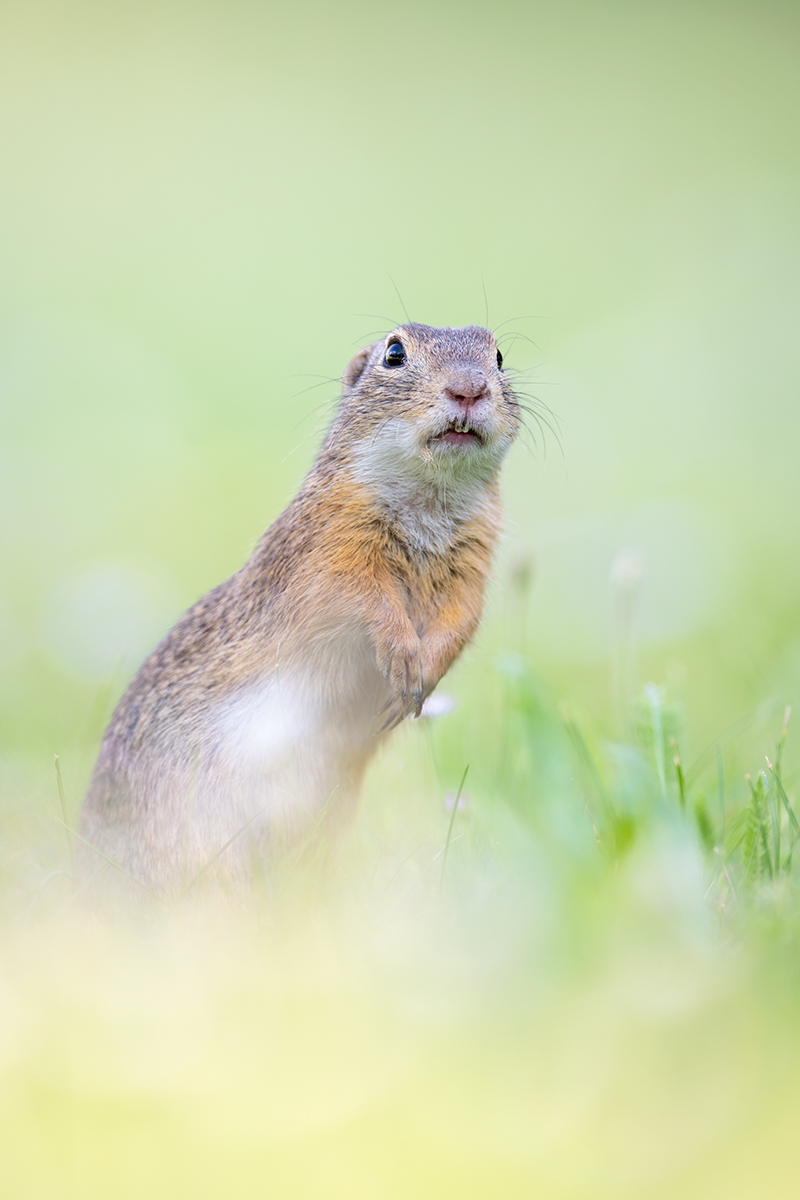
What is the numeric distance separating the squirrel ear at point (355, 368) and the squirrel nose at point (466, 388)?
3.00 feet

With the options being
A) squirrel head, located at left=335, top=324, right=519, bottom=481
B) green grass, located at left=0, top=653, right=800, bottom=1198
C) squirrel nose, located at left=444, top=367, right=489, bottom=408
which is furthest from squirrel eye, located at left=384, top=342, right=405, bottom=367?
green grass, located at left=0, top=653, right=800, bottom=1198

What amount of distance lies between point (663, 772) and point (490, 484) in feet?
4.92

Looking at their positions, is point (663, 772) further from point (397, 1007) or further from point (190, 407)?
point (190, 407)

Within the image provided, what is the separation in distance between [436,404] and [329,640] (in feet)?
3.49

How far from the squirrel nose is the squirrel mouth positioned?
93mm

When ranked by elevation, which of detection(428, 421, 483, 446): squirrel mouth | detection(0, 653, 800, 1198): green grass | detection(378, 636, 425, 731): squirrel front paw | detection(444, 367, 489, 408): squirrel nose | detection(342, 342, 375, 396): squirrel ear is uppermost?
detection(342, 342, 375, 396): squirrel ear


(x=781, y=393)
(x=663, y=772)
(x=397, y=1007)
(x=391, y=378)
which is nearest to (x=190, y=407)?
(x=781, y=393)

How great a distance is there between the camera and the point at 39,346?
13.4 metres

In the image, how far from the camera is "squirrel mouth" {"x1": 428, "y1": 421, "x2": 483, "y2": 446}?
448cm

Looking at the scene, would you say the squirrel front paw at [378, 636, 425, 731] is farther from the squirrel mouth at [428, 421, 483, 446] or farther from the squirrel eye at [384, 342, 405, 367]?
the squirrel eye at [384, 342, 405, 367]

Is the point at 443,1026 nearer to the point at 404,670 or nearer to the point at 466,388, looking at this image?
the point at 404,670

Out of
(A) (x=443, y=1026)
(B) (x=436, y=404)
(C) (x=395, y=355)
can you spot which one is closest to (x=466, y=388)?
(B) (x=436, y=404)

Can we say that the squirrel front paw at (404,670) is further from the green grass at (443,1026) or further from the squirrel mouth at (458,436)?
the squirrel mouth at (458,436)

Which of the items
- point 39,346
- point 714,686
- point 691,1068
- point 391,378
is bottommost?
point 714,686
